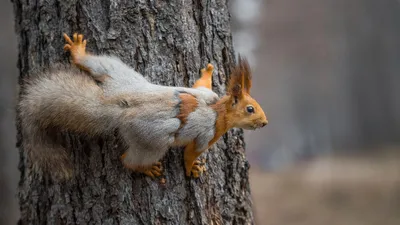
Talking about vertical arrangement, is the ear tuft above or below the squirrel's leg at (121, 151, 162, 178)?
above

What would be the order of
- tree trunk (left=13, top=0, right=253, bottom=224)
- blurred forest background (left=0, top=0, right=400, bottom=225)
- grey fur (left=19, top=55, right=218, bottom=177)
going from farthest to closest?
blurred forest background (left=0, top=0, right=400, bottom=225)
tree trunk (left=13, top=0, right=253, bottom=224)
grey fur (left=19, top=55, right=218, bottom=177)

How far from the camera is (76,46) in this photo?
1.27 m

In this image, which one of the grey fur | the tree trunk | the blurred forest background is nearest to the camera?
the grey fur

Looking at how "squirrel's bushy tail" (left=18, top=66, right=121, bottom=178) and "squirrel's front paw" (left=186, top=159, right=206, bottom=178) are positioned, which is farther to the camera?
"squirrel's front paw" (left=186, top=159, right=206, bottom=178)

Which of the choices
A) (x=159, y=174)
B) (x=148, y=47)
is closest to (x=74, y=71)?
(x=148, y=47)

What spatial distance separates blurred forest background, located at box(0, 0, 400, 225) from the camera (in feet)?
16.6

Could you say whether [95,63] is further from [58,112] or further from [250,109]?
[250,109]

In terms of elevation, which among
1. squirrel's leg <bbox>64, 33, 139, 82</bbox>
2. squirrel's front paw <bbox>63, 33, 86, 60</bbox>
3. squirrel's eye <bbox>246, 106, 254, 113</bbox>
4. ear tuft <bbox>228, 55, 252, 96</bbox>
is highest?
squirrel's front paw <bbox>63, 33, 86, 60</bbox>

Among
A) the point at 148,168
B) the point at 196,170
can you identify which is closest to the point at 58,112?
the point at 148,168

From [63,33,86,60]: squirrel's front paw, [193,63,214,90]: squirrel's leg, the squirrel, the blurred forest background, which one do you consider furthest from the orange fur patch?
the blurred forest background

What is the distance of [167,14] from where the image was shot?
133 cm

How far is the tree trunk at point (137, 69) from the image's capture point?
4.21 ft

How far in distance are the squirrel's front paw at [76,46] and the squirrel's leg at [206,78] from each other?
290 millimetres

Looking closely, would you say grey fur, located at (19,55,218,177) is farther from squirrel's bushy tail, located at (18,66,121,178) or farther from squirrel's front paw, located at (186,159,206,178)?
squirrel's front paw, located at (186,159,206,178)
